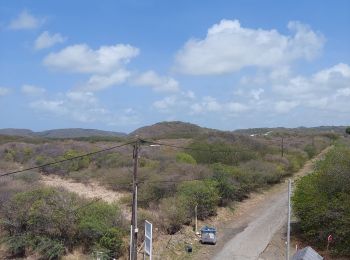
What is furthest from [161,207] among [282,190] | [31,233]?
[282,190]

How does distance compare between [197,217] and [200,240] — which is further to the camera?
[197,217]

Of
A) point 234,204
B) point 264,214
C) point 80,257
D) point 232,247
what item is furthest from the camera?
point 234,204

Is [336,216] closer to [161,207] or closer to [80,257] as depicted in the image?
[161,207]

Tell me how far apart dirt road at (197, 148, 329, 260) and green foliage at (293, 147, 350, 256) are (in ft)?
8.48

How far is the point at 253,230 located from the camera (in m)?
30.1

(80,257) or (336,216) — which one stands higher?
(336,216)

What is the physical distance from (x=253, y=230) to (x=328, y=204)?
6050mm

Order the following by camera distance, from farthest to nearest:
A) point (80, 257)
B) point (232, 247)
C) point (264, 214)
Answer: point (264, 214) → point (232, 247) → point (80, 257)

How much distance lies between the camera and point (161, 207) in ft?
95.8

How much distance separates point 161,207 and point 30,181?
14.9 metres

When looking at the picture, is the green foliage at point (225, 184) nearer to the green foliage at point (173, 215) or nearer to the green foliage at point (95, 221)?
the green foliage at point (173, 215)

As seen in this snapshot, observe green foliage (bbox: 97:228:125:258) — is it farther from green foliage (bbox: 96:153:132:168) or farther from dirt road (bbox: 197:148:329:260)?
green foliage (bbox: 96:153:132:168)

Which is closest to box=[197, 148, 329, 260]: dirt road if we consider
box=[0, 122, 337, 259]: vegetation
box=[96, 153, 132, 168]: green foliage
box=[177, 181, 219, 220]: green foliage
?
box=[177, 181, 219, 220]: green foliage

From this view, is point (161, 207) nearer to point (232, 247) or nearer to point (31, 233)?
point (232, 247)
